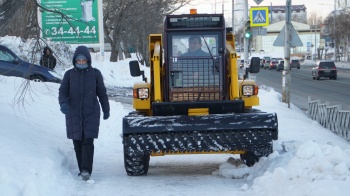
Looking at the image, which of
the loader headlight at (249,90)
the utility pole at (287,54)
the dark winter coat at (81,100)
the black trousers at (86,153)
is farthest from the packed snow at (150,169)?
the utility pole at (287,54)

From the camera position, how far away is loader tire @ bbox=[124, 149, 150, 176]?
10852 mm

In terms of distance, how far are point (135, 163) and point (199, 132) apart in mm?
1096

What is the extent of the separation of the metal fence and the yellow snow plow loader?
940 centimetres

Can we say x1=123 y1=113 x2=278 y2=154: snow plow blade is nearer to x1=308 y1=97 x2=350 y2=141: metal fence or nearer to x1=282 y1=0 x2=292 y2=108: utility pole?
x1=308 y1=97 x2=350 y2=141: metal fence

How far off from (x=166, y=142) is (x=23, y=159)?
78.5 inches

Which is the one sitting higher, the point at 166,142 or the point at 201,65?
the point at 201,65

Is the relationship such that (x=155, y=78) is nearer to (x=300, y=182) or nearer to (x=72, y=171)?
(x=72, y=171)

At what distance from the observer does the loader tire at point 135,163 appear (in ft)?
35.6

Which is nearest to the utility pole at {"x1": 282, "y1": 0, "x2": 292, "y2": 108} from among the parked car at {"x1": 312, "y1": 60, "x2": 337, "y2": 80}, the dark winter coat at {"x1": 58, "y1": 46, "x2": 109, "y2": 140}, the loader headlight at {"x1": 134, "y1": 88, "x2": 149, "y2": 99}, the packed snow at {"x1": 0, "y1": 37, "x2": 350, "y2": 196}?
the packed snow at {"x1": 0, "y1": 37, "x2": 350, "y2": 196}

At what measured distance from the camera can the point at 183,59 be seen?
11.9 metres

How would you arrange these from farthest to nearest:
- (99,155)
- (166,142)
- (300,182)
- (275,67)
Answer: (275,67) < (99,155) < (166,142) < (300,182)

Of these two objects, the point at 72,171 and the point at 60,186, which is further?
the point at 72,171

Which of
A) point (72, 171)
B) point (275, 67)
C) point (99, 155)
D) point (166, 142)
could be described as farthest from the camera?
point (275, 67)

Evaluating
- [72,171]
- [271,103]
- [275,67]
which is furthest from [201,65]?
[275,67]
